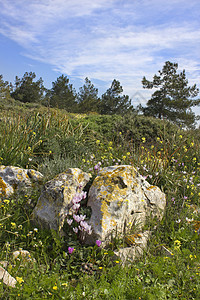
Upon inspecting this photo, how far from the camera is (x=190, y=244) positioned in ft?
12.4

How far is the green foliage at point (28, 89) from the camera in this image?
122 feet

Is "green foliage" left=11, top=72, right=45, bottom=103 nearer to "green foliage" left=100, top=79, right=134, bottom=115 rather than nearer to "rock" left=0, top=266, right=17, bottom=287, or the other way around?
"green foliage" left=100, top=79, right=134, bottom=115

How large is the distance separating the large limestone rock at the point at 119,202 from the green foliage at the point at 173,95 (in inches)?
945

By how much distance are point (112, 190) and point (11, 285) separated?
5.74 ft

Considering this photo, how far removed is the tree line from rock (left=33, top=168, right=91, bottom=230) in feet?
62.2

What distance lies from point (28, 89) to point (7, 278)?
37649 millimetres

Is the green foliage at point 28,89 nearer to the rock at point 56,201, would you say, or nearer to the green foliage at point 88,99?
the green foliage at point 88,99

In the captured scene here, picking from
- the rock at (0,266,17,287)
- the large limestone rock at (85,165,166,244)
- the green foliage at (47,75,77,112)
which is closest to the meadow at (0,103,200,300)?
the rock at (0,266,17,287)

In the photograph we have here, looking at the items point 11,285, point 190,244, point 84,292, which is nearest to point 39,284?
point 11,285

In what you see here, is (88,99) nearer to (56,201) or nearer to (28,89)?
(28,89)

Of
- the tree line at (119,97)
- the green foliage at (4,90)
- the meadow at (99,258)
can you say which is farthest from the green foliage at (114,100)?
the meadow at (99,258)

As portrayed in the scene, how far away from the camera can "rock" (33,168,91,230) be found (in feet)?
11.6

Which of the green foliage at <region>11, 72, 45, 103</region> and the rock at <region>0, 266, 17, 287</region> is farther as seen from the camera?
the green foliage at <region>11, 72, 45, 103</region>

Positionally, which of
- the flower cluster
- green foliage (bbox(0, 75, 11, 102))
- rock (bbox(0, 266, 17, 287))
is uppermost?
green foliage (bbox(0, 75, 11, 102))
